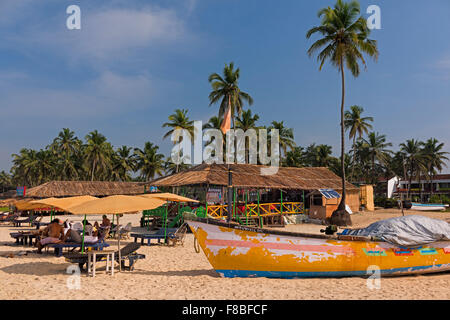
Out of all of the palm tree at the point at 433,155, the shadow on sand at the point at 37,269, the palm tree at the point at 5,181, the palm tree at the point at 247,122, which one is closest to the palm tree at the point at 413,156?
the palm tree at the point at 433,155

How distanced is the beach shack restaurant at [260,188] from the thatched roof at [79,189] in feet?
37.9

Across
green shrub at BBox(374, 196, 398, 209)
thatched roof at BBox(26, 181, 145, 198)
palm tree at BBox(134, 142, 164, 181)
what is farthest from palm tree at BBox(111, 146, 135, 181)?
green shrub at BBox(374, 196, 398, 209)

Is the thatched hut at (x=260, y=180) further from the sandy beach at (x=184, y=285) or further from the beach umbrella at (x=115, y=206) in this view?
the sandy beach at (x=184, y=285)

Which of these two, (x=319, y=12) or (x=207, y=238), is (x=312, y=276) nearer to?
(x=207, y=238)

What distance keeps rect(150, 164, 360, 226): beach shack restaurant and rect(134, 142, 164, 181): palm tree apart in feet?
69.1

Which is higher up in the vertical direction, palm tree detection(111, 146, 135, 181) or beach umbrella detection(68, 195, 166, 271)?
palm tree detection(111, 146, 135, 181)

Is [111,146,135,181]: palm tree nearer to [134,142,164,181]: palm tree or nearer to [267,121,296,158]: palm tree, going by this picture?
[134,142,164,181]: palm tree

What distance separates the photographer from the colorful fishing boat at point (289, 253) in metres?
7.34

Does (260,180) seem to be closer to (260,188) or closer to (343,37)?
(260,188)

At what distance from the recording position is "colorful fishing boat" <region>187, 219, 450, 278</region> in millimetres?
7336
